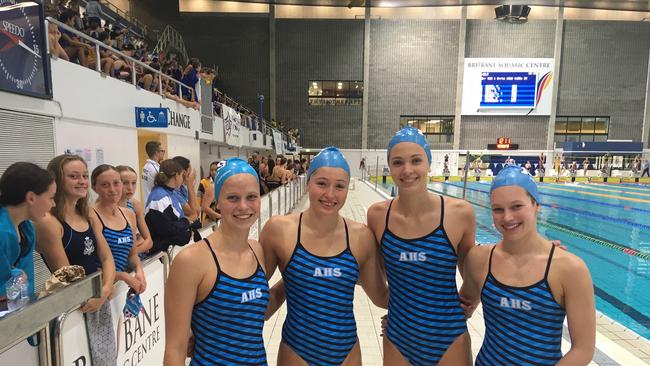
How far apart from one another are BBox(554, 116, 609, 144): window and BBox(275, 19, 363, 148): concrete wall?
15469 mm

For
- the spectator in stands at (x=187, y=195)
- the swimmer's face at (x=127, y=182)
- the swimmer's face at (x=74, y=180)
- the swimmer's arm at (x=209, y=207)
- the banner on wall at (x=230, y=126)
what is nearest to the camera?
the swimmer's face at (x=74, y=180)

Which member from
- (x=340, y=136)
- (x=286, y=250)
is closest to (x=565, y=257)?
(x=286, y=250)

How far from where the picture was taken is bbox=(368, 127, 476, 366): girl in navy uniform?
1932 millimetres

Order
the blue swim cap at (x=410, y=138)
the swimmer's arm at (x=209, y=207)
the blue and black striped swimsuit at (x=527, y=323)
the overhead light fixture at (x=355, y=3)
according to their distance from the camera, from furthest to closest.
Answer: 1. the overhead light fixture at (x=355, y=3)
2. the swimmer's arm at (x=209, y=207)
3. the blue swim cap at (x=410, y=138)
4. the blue and black striped swimsuit at (x=527, y=323)

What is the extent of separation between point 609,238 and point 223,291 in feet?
34.9

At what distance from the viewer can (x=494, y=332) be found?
67.7 inches

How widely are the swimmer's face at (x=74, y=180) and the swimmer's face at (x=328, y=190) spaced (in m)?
1.64

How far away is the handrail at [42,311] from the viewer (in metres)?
1.05

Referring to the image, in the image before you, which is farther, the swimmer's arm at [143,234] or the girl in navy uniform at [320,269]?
the swimmer's arm at [143,234]

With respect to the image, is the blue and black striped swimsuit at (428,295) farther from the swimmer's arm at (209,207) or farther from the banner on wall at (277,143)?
the banner on wall at (277,143)

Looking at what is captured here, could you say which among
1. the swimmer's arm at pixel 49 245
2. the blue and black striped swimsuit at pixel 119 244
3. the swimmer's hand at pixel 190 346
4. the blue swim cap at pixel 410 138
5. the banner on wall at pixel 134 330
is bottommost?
the banner on wall at pixel 134 330

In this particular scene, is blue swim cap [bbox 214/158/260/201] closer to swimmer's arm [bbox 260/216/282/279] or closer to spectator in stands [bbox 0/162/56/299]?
swimmer's arm [bbox 260/216/282/279]

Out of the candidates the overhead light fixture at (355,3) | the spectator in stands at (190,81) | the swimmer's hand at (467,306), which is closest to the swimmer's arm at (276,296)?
the swimmer's hand at (467,306)

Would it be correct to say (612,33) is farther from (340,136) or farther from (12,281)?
(12,281)
